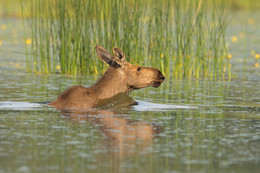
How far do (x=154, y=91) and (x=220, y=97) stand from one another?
5.36 feet

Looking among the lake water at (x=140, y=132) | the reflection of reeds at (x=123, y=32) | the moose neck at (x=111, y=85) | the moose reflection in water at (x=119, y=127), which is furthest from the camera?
the reflection of reeds at (x=123, y=32)

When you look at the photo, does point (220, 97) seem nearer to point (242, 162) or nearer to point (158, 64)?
point (158, 64)

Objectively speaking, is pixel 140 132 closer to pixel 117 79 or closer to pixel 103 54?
pixel 117 79

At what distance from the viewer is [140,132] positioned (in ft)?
23.0

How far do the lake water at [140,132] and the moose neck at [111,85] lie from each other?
0.79ft

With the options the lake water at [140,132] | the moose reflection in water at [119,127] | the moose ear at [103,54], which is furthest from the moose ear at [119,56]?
the lake water at [140,132]

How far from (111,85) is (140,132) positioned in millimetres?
2480

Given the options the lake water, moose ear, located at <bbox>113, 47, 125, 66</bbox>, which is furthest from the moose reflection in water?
moose ear, located at <bbox>113, 47, 125, 66</bbox>

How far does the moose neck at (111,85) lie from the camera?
928cm

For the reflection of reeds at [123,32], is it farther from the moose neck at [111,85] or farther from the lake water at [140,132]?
the moose neck at [111,85]

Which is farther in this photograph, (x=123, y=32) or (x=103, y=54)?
(x=123, y=32)

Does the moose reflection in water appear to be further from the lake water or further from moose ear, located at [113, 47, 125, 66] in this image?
moose ear, located at [113, 47, 125, 66]

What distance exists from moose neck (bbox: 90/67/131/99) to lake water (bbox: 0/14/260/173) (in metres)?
0.24

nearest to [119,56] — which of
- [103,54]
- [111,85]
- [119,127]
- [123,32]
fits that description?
[103,54]
